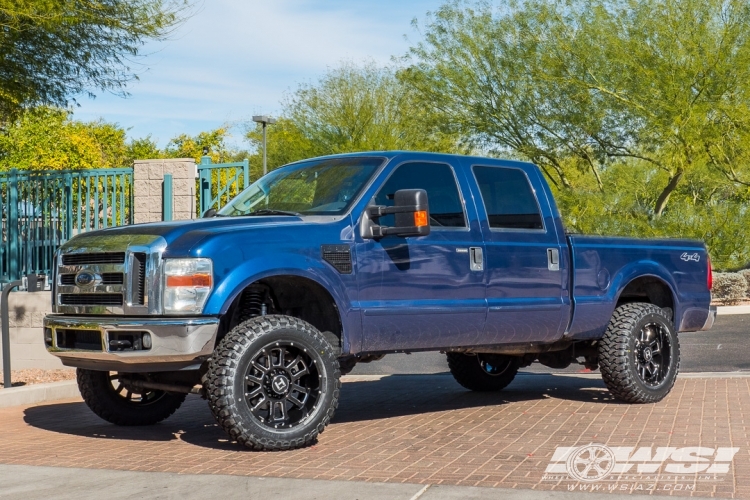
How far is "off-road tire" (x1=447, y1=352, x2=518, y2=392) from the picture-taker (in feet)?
34.5

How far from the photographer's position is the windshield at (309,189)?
25.6ft

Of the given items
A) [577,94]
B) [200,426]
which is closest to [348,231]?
[200,426]

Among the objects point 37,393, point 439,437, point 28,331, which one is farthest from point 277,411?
point 28,331

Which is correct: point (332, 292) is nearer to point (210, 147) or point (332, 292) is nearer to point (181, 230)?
point (181, 230)

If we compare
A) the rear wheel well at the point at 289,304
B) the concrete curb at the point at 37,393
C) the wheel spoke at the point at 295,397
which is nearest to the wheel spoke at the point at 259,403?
the wheel spoke at the point at 295,397

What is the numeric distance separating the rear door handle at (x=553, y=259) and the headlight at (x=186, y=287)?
3246mm

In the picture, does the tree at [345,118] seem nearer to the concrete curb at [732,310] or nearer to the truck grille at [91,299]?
the concrete curb at [732,310]

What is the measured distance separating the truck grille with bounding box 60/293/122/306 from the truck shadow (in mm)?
1163

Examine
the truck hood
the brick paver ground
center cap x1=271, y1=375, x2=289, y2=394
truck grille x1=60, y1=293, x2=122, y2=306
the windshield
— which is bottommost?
the brick paver ground

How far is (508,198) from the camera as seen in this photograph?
8.83 m

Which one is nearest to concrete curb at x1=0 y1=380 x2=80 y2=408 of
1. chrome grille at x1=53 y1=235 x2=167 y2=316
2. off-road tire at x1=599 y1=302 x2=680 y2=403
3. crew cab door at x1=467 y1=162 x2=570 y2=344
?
chrome grille at x1=53 y1=235 x2=167 y2=316

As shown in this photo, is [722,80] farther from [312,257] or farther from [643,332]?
[312,257]

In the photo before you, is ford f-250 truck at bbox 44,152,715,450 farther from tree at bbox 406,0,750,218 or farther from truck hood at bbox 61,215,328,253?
tree at bbox 406,0,750,218

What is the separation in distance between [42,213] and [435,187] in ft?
25.9
